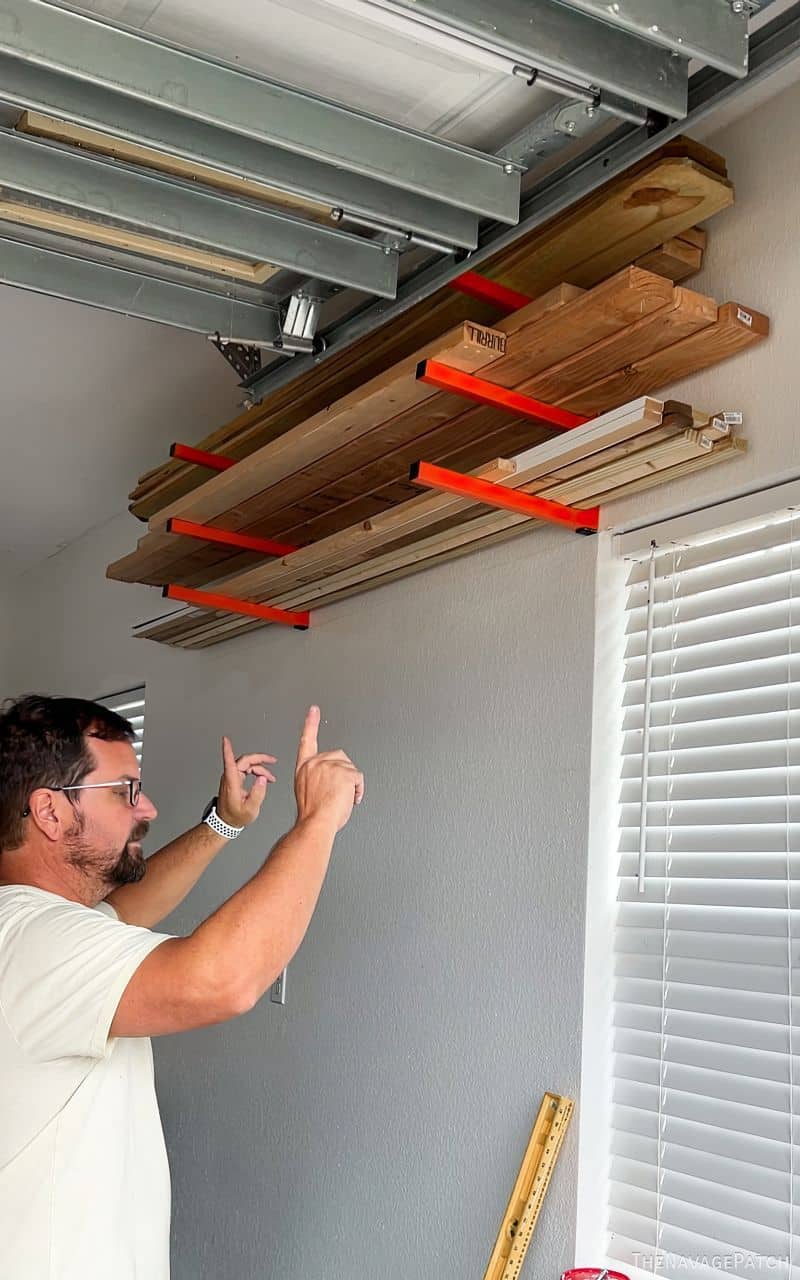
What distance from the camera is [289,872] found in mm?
1565

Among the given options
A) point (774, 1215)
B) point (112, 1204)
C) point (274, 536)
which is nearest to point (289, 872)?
point (112, 1204)

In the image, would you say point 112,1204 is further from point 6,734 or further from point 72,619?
point 72,619

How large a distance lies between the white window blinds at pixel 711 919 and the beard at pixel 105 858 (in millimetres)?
852

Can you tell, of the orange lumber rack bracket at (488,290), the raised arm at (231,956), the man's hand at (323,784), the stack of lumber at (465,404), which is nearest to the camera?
the raised arm at (231,956)

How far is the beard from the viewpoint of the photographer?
6.16ft

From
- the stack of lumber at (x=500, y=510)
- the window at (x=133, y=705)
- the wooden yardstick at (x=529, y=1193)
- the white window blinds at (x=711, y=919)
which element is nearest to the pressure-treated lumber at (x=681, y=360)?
the stack of lumber at (x=500, y=510)

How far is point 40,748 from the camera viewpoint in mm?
1908

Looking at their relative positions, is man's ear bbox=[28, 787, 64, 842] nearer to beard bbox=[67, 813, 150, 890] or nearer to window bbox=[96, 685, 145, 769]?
beard bbox=[67, 813, 150, 890]

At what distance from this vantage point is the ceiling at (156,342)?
5.56 ft

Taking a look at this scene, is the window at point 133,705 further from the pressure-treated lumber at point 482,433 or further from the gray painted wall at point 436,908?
the pressure-treated lumber at point 482,433

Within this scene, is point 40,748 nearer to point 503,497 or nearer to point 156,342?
point 503,497

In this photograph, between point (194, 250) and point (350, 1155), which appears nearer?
point (194, 250)

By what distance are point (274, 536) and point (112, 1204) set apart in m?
1.70

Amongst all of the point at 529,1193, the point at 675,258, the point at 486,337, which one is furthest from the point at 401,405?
the point at 529,1193
